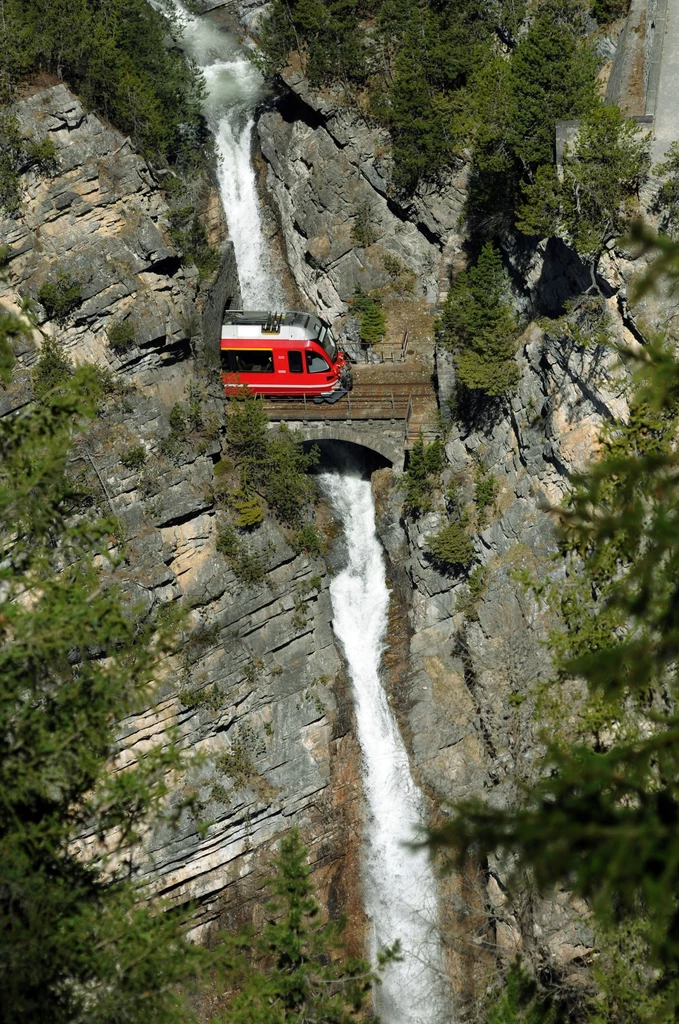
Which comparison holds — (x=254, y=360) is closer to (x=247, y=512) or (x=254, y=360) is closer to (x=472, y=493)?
(x=247, y=512)

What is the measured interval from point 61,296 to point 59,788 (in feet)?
72.9

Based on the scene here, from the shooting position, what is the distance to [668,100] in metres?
27.2

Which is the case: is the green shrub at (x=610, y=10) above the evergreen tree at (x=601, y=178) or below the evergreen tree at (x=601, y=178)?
above

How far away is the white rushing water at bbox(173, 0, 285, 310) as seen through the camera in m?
40.2

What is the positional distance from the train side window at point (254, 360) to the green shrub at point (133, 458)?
4930 mm

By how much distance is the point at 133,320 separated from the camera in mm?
33125

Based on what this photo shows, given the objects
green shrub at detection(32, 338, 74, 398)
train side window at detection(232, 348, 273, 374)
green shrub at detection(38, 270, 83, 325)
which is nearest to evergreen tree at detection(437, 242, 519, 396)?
train side window at detection(232, 348, 273, 374)

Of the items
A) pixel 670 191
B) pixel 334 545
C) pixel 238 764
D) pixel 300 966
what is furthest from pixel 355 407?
pixel 300 966

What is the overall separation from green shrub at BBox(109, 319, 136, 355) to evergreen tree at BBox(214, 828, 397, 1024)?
16079mm

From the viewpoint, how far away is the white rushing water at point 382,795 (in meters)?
30.0

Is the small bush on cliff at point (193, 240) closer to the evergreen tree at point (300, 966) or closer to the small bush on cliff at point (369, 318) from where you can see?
the small bush on cliff at point (369, 318)

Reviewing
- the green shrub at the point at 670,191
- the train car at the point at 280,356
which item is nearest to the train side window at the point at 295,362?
the train car at the point at 280,356

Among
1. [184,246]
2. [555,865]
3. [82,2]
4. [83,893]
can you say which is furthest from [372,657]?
[555,865]

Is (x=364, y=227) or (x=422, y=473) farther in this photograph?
(x=364, y=227)
